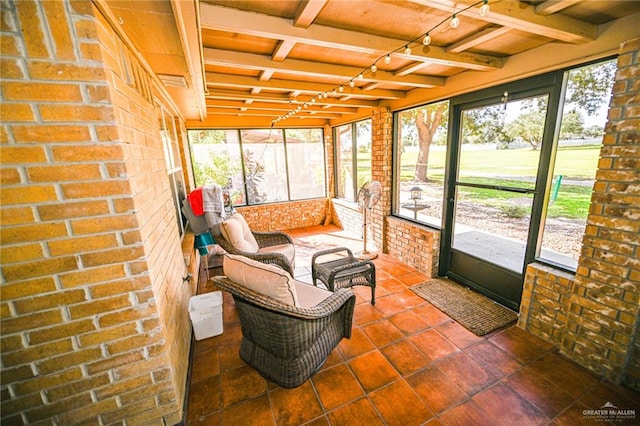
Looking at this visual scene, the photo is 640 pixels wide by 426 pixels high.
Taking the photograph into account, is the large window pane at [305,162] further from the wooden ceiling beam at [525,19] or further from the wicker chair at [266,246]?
the wooden ceiling beam at [525,19]

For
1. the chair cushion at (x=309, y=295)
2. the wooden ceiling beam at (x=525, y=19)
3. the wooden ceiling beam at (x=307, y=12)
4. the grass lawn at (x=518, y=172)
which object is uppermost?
the wooden ceiling beam at (x=307, y=12)

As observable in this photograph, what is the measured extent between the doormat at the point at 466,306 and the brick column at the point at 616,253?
607 mm

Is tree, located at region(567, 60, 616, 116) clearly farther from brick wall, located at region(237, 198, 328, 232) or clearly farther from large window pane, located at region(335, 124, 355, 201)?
brick wall, located at region(237, 198, 328, 232)

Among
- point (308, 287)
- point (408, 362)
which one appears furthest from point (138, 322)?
point (408, 362)

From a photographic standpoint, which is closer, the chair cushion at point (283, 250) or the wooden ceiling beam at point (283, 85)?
the wooden ceiling beam at point (283, 85)

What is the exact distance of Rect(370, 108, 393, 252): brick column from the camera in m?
3.80

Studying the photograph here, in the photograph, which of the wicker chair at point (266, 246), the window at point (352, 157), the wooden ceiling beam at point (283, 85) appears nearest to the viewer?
the wooden ceiling beam at point (283, 85)

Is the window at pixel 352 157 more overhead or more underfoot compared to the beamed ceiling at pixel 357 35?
more underfoot

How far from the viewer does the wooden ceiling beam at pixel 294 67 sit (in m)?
1.94

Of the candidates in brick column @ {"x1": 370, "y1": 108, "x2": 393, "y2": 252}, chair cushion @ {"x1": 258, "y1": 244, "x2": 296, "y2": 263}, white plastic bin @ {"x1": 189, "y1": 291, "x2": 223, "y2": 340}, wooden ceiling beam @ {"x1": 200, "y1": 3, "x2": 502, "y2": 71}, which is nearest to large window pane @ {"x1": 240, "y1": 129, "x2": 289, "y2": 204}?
brick column @ {"x1": 370, "y1": 108, "x2": 393, "y2": 252}

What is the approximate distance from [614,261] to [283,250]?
9.31ft

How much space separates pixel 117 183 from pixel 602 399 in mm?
3145

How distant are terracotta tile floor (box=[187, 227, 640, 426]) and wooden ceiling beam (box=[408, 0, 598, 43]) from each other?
7.69 feet

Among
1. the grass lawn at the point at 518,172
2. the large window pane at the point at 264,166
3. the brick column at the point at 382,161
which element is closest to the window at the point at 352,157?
the brick column at the point at 382,161
